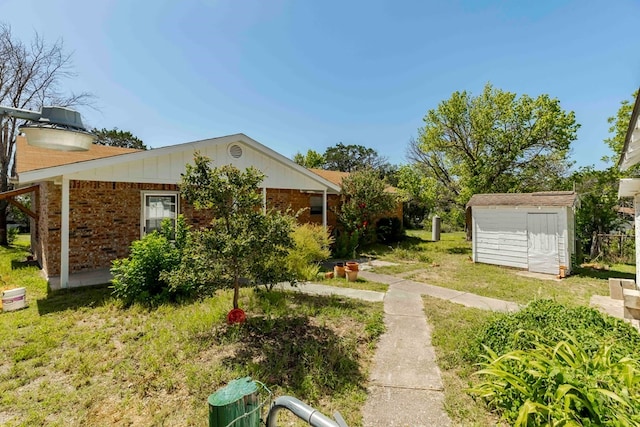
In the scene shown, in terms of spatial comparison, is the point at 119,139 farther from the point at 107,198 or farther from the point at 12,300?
the point at 12,300

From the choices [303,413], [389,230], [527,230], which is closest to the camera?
[303,413]

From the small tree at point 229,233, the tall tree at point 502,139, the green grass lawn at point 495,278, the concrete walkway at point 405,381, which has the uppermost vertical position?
the tall tree at point 502,139

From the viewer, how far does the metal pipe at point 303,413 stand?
150cm

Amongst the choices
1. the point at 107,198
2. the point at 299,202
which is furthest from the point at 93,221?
the point at 299,202

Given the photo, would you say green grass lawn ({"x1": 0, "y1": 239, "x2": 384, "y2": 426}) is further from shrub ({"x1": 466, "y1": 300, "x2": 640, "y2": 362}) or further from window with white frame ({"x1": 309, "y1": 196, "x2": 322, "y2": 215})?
window with white frame ({"x1": 309, "y1": 196, "x2": 322, "y2": 215})

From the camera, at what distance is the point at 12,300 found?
618 centimetres

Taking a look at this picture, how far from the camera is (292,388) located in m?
3.50

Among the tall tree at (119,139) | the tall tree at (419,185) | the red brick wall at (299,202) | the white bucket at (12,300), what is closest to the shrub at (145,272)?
the white bucket at (12,300)

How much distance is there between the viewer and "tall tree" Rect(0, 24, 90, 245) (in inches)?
629

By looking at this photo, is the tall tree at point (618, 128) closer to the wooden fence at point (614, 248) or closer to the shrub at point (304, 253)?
the wooden fence at point (614, 248)

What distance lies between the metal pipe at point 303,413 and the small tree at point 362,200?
11790 millimetres

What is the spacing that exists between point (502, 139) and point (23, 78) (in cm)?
2667

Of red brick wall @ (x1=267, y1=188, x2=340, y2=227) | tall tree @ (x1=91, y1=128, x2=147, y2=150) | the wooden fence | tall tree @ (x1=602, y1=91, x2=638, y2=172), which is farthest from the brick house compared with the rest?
tall tree @ (x1=91, y1=128, x2=147, y2=150)

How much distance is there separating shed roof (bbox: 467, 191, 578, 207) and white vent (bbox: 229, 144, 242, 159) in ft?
30.2
